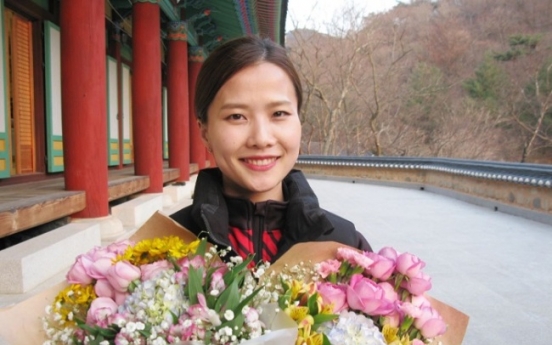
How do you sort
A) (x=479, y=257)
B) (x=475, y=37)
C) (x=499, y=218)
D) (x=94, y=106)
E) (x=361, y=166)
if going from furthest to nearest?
(x=475, y=37), (x=361, y=166), (x=499, y=218), (x=479, y=257), (x=94, y=106)

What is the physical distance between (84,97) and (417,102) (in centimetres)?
2569

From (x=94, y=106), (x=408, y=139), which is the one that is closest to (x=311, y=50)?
(x=408, y=139)

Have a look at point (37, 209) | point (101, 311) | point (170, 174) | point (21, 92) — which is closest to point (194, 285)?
point (101, 311)

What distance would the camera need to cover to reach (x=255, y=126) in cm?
121

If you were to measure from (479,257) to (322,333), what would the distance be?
16.4ft

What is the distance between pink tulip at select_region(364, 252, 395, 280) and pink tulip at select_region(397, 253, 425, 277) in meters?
0.02

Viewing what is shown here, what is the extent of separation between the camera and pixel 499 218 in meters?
8.08

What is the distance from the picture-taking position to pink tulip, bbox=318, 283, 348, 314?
0.84 metres

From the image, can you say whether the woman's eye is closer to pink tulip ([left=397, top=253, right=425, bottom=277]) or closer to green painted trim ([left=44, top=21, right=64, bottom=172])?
pink tulip ([left=397, top=253, right=425, bottom=277])

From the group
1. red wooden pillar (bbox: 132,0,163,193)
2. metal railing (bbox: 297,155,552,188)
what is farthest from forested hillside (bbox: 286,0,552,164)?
red wooden pillar (bbox: 132,0,163,193)

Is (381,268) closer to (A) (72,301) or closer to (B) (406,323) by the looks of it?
(B) (406,323)

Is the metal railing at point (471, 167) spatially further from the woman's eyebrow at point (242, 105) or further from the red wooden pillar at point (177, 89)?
the woman's eyebrow at point (242, 105)

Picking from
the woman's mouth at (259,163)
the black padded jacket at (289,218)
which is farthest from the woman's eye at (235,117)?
the black padded jacket at (289,218)

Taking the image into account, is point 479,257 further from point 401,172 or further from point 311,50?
point 311,50
